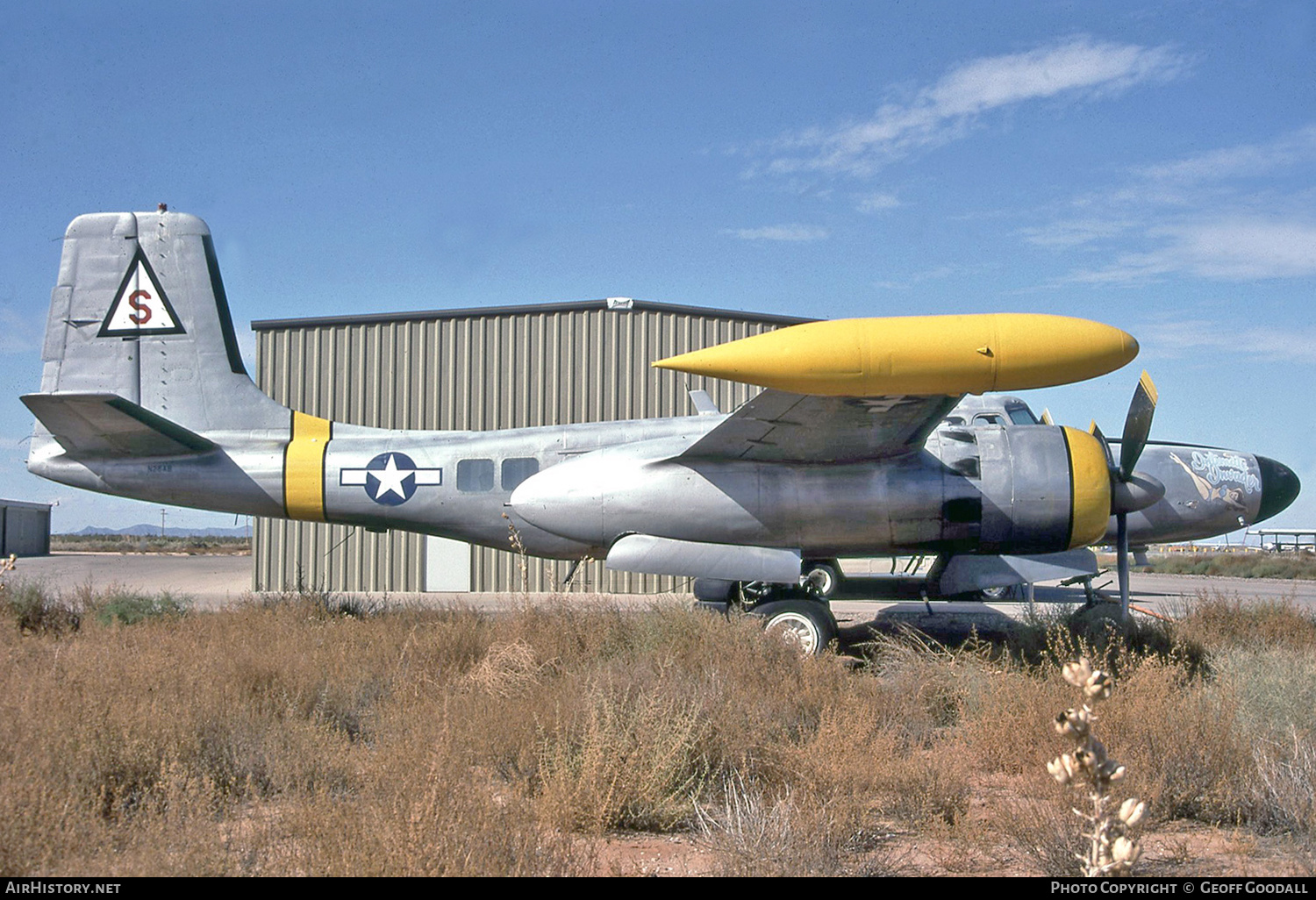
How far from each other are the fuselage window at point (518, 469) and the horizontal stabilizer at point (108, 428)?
12.2 ft

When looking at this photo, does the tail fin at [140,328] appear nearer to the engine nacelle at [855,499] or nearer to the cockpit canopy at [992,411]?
the engine nacelle at [855,499]

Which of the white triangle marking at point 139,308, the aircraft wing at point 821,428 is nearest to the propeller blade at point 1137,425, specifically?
the aircraft wing at point 821,428

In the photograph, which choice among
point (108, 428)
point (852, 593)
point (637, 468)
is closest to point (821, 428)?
point (637, 468)

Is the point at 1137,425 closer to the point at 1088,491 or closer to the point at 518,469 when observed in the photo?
the point at 1088,491

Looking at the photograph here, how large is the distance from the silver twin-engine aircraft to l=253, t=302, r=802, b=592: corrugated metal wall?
9705 mm

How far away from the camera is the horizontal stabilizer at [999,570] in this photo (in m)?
10.4

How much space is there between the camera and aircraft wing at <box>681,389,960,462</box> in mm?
9078

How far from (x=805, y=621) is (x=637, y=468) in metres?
2.61

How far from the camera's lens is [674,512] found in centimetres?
1005

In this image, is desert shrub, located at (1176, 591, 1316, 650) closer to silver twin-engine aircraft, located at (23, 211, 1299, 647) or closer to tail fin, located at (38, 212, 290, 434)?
silver twin-engine aircraft, located at (23, 211, 1299, 647)

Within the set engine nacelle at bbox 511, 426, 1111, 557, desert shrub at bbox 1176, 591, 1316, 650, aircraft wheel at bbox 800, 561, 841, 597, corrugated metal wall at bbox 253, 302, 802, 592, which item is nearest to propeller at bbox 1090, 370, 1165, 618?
engine nacelle at bbox 511, 426, 1111, 557

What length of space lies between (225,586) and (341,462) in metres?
16.6

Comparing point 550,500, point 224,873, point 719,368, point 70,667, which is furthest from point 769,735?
point 70,667

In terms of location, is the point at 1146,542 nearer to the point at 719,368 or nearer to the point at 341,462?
the point at 719,368
